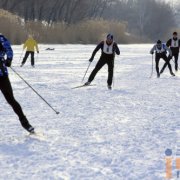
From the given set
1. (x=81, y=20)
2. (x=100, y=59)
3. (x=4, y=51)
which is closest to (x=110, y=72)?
(x=100, y=59)

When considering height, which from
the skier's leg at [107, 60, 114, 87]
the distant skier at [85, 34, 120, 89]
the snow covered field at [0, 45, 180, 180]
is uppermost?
the distant skier at [85, 34, 120, 89]

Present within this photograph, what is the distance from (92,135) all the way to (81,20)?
63.8 m

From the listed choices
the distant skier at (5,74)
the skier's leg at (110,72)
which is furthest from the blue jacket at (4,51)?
the skier's leg at (110,72)

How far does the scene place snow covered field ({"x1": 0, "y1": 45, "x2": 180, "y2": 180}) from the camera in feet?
16.9

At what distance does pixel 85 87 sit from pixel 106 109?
374 cm

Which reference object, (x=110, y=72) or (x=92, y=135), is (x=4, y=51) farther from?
(x=110, y=72)

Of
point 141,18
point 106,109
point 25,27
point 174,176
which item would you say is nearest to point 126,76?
point 106,109

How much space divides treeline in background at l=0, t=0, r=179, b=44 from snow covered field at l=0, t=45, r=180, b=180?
2944 centimetres

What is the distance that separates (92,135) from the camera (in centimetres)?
694

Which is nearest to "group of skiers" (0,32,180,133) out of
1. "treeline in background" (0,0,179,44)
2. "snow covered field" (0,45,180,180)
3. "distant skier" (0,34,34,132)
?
"distant skier" (0,34,34,132)

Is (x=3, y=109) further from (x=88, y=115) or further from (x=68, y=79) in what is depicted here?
(x=68, y=79)

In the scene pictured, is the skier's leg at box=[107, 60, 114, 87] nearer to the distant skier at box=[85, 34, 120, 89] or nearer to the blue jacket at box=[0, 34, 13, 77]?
the distant skier at box=[85, 34, 120, 89]

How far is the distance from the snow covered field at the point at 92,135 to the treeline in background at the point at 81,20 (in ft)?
96.6

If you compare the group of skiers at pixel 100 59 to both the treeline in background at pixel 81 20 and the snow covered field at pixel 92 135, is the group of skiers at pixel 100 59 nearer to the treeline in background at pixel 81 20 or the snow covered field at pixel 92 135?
the snow covered field at pixel 92 135
